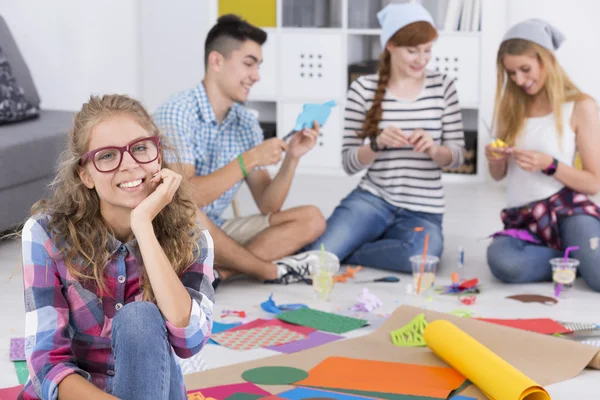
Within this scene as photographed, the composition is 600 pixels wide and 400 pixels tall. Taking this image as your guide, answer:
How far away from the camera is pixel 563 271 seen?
3.11m

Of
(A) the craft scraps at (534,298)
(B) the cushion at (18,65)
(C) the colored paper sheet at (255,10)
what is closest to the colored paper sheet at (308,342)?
(A) the craft scraps at (534,298)

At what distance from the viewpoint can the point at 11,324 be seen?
9.36ft

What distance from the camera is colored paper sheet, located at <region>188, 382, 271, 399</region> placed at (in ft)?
7.41

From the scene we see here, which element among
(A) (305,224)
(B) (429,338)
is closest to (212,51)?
(A) (305,224)

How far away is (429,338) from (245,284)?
937mm

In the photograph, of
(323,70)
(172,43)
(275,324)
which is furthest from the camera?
(172,43)

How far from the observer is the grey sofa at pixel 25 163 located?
3652mm

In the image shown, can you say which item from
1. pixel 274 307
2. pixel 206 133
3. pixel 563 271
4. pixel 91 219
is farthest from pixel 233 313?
pixel 91 219

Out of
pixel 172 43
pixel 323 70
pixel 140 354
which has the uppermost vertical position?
pixel 172 43

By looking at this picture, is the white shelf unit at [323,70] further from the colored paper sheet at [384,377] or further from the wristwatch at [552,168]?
the colored paper sheet at [384,377]

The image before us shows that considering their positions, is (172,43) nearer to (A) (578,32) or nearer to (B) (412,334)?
(A) (578,32)

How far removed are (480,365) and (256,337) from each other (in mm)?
709

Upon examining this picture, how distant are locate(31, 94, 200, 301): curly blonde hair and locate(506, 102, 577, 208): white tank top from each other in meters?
1.76

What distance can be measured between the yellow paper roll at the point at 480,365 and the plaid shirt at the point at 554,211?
92 centimetres
